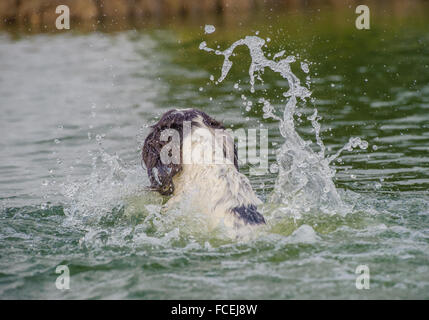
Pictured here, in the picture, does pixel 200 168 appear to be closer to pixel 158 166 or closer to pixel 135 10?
pixel 158 166

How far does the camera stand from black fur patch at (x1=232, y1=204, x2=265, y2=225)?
5258 mm

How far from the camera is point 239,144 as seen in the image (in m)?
9.70

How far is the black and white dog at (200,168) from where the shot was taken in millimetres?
5305

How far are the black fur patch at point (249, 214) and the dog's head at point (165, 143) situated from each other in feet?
2.04

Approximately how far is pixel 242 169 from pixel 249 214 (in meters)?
3.17

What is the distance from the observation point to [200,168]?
18.1ft

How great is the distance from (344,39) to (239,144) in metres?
8.67

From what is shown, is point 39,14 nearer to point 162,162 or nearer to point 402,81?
point 402,81

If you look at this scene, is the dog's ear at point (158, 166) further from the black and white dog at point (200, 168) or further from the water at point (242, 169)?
the water at point (242, 169)

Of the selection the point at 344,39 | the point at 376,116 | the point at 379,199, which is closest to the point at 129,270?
the point at 379,199

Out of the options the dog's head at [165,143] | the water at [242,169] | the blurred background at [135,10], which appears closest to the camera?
the water at [242,169]

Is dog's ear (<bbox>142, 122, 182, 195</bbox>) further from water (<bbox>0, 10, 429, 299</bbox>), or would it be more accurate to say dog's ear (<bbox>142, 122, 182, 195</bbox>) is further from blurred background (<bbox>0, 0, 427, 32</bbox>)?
blurred background (<bbox>0, 0, 427, 32</bbox>)

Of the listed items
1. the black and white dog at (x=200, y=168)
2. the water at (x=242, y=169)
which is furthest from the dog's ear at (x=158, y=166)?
the water at (x=242, y=169)

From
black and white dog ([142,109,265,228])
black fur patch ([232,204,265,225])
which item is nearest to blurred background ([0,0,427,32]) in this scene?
black and white dog ([142,109,265,228])
